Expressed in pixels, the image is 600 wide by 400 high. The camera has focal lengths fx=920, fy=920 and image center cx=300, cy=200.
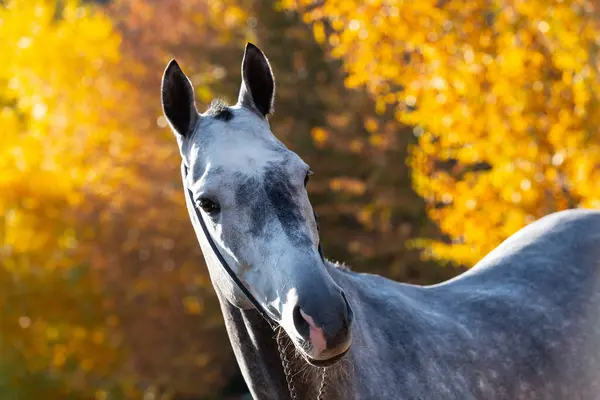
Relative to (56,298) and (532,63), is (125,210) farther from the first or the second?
(532,63)

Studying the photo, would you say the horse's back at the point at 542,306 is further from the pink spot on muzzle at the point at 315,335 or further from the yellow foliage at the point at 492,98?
the yellow foliage at the point at 492,98

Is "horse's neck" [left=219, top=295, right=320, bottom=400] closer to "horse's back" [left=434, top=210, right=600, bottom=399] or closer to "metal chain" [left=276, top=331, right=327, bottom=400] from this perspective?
"metal chain" [left=276, top=331, right=327, bottom=400]

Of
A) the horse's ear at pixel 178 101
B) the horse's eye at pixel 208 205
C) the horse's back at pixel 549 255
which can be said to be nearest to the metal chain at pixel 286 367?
the horse's eye at pixel 208 205

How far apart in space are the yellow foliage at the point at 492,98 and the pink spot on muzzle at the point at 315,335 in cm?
636

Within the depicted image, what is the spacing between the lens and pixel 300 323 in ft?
9.37

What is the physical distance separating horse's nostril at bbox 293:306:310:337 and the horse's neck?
35cm

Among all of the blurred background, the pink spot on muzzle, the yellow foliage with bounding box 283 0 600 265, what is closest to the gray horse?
the pink spot on muzzle

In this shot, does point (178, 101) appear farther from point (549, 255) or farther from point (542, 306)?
point (549, 255)

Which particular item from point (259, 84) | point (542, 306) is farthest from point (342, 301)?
point (542, 306)

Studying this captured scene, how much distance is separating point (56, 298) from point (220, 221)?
12.7 metres

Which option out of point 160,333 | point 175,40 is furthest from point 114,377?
point 175,40

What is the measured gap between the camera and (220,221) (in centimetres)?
316

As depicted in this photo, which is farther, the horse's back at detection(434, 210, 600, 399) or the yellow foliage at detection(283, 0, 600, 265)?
the yellow foliage at detection(283, 0, 600, 265)

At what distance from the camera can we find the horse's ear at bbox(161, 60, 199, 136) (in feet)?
11.4
